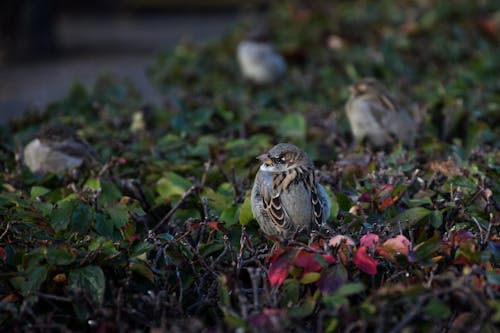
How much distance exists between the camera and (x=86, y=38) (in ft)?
33.5

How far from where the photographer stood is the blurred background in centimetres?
777

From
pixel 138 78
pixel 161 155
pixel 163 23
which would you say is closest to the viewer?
pixel 161 155

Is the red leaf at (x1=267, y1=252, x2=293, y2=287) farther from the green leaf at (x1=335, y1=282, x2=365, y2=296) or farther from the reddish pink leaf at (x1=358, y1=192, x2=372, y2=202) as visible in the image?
the reddish pink leaf at (x1=358, y1=192, x2=372, y2=202)

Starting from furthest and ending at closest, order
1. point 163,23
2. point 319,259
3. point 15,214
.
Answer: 1. point 163,23
2. point 15,214
3. point 319,259

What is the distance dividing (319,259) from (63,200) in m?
1.27

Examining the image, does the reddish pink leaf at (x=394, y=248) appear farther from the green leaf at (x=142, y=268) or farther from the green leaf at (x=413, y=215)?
the green leaf at (x=142, y=268)

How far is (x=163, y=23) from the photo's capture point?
11305mm

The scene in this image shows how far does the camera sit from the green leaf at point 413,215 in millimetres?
2881

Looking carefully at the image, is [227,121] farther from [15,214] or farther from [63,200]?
[15,214]

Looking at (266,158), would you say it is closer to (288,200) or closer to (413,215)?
(288,200)

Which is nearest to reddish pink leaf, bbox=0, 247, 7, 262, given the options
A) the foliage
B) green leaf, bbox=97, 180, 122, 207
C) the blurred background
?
the foliage

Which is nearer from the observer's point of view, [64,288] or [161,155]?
[64,288]

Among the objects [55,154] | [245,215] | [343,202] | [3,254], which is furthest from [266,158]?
[55,154]

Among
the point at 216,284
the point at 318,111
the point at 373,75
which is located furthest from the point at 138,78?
the point at 216,284
